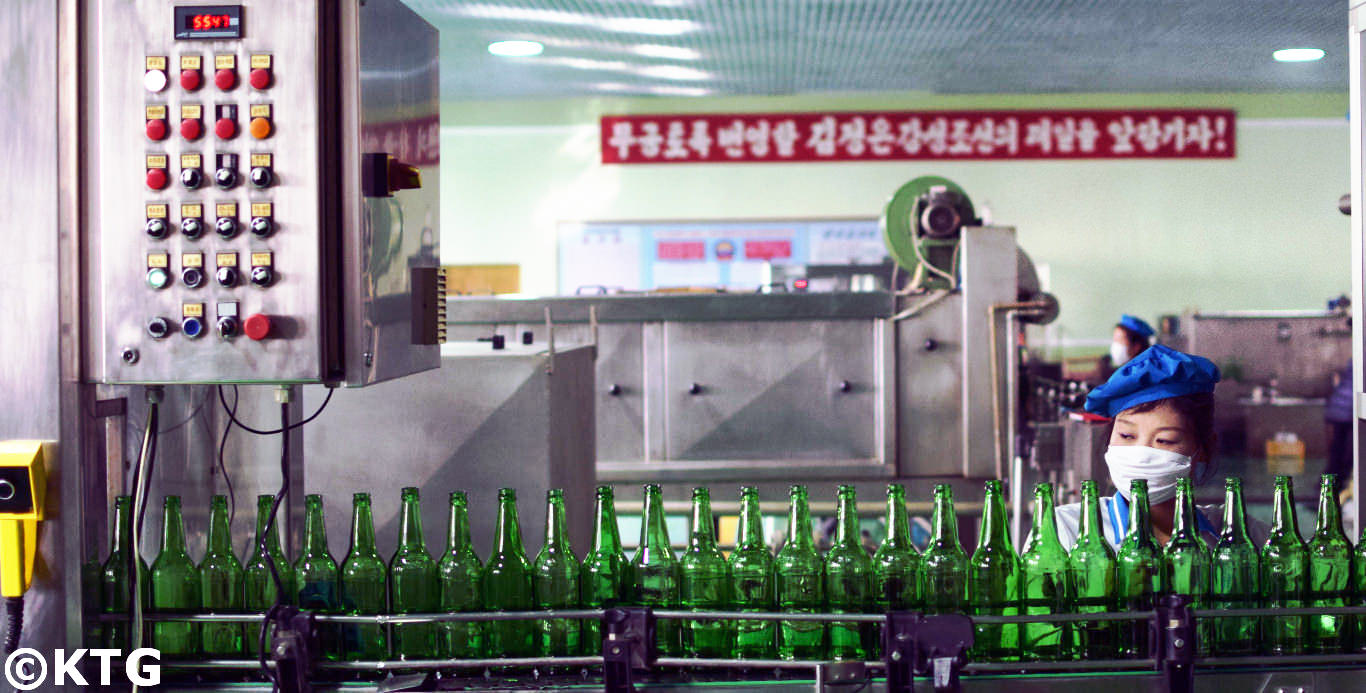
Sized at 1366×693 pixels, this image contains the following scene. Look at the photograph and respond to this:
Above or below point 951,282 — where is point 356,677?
below

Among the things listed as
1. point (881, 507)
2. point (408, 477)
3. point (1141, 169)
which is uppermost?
point (1141, 169)

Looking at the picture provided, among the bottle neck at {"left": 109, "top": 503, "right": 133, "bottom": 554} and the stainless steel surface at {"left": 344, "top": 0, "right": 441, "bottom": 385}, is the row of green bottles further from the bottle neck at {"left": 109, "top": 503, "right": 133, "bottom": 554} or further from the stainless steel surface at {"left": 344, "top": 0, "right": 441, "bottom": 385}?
the stainless steel surface at {"left": 344, "top": 0, "right": 441, "bottom": 385}

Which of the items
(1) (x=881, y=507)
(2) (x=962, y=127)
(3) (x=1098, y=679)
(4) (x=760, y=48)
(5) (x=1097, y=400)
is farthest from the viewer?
(2) (x=962, y=127)

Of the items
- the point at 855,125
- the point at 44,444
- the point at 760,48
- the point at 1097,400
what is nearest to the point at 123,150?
the point at 44,444

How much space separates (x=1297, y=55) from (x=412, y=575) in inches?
285

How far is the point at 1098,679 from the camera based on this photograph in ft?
4.30

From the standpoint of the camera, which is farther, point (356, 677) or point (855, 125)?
point (855, 125)

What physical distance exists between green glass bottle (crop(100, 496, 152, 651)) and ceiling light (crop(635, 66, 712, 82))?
19.8 ft

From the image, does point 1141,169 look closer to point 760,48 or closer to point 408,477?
point 760,48

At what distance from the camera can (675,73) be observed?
289 inches

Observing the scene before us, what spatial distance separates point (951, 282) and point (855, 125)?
176 inches

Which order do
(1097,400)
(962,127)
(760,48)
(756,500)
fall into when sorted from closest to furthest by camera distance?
(756,500) < (1097,400) < (760,48) < (962,127)

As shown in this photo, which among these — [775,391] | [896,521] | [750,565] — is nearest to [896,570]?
[896,521]

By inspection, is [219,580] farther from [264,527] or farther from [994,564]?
[994,564]
